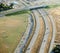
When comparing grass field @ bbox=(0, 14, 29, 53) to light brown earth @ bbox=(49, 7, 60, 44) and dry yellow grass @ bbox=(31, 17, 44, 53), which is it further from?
light brown earth @ bbox=(49, 7, 60, 44)

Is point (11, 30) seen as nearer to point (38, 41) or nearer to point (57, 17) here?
point (38, 41)

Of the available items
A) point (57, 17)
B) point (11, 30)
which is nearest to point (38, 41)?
point (11, 30)

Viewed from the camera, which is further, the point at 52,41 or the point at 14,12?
the point at 14,12

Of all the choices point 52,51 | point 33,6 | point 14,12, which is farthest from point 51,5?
point 52,51

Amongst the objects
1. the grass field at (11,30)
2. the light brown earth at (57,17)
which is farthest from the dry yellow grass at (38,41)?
the grass field at (11,30)

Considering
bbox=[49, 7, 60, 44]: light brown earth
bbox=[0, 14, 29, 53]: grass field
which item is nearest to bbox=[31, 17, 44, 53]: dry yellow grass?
bbox=[49, 7, 60, 44]: light brown earth

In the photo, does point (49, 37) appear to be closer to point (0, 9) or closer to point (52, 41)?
point (52, 41)

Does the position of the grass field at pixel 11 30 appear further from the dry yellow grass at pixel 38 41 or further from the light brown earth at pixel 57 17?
the light brown earth at pixel 57 17

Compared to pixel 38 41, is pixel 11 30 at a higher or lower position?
higher
